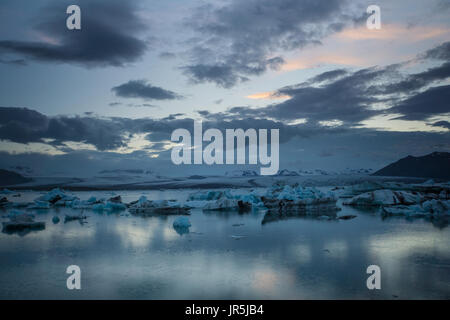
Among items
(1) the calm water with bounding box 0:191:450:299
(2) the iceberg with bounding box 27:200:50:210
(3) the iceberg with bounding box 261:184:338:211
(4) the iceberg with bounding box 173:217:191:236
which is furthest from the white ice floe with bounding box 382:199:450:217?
(2) the iceberg with bounding box 27:200:50:210

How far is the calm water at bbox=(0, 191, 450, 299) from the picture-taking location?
4.61m

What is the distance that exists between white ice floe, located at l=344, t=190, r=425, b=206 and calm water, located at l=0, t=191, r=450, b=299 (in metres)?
5.35

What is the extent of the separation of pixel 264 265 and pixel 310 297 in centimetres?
161

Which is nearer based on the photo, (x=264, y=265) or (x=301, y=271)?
(x=301, y=271)

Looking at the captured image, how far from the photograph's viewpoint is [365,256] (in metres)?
6.59

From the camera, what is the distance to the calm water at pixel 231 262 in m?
4.61

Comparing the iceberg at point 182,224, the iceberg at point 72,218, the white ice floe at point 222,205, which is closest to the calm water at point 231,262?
the iceberg at point 182,224

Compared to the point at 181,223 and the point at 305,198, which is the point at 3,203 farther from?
the point at 305,198

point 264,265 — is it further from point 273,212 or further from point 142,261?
point 273,212

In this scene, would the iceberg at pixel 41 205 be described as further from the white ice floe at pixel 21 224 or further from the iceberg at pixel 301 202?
the iceberg at pixel 301 202

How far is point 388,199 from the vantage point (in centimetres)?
1614

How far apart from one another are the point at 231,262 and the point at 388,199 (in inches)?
498

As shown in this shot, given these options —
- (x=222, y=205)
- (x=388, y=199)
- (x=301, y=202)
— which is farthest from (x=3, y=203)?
(x=388, y=199)
